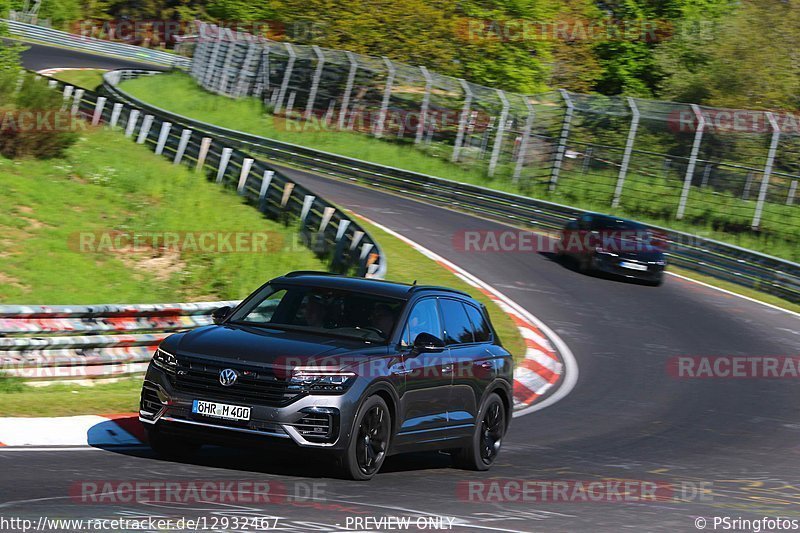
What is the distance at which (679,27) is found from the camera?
63.9 m

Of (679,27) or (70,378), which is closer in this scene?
(70,378)

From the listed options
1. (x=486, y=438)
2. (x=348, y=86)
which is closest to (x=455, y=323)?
(x=486, y=438)

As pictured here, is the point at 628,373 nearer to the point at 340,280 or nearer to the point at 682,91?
the point at 340,280

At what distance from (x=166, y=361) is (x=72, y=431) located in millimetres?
1574

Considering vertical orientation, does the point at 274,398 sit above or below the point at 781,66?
below

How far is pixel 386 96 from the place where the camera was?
46094mm

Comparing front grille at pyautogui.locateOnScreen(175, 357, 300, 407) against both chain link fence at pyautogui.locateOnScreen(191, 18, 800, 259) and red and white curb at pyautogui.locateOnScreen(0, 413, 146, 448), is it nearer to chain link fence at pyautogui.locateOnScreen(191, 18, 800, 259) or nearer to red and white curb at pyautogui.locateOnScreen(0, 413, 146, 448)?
red and white curb at pyautogui.locateOnScreen(0, 413, 146, 448)

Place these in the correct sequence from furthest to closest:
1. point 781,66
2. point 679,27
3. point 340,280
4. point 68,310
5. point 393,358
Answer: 1. point 679,27
2. point 781,66
3. point 68,310
4. point 340,280
5. point 393,358

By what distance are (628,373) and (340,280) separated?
9.17 meters

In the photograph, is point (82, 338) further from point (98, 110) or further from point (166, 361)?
point (98, 110)

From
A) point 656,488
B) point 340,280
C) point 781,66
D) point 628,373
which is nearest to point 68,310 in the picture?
point 340,280

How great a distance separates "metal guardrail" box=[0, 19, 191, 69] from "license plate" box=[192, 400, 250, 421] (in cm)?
5912

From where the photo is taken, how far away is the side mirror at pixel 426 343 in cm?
961

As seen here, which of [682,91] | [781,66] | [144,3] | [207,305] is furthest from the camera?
[144,3]
